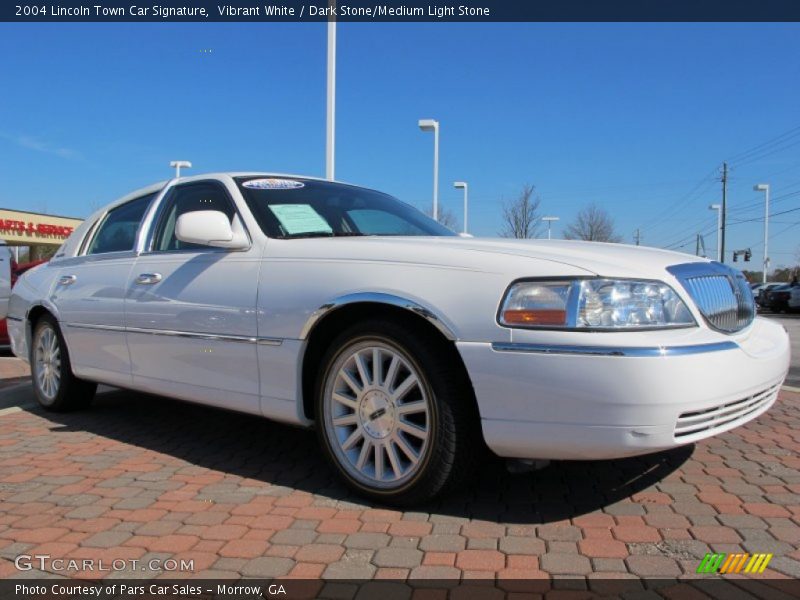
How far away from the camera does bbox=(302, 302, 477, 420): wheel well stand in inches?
107

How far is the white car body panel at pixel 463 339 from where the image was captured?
238 cm

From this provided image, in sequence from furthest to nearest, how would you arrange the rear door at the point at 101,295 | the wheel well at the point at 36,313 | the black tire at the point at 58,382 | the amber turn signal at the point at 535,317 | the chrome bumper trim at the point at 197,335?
the wheel well at the point at 36,313
the black tire at the point at 58,382
the rear door at the point at 101,295
the chrome bumper trim at the point at 197,335
the amber turn signal at the point at 535,317

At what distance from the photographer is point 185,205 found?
4098 mm

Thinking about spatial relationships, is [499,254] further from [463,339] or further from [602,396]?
[602,396]

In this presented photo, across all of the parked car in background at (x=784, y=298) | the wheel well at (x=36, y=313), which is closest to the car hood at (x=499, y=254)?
the wheel well at (x=36, y=313)

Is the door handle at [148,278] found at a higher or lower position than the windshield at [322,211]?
lower

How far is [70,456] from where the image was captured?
3801 mm

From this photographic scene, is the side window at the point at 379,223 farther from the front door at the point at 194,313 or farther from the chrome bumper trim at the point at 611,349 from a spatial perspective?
the chrome bumper trim at the point at 611,349

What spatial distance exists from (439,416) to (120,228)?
10.00 ft

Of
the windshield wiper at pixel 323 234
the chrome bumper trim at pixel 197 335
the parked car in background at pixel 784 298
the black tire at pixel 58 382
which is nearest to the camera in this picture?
the chrome bumper trim at pixel 197 335

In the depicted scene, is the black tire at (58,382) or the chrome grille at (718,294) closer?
the chrome grille at (718,294)

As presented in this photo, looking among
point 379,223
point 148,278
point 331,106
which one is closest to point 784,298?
point 331,106

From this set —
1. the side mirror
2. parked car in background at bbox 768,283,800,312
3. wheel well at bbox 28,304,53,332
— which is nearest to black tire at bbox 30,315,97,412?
wheel well at bbox 28,304,53,332

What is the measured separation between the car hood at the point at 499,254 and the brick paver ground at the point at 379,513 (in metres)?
1.05
